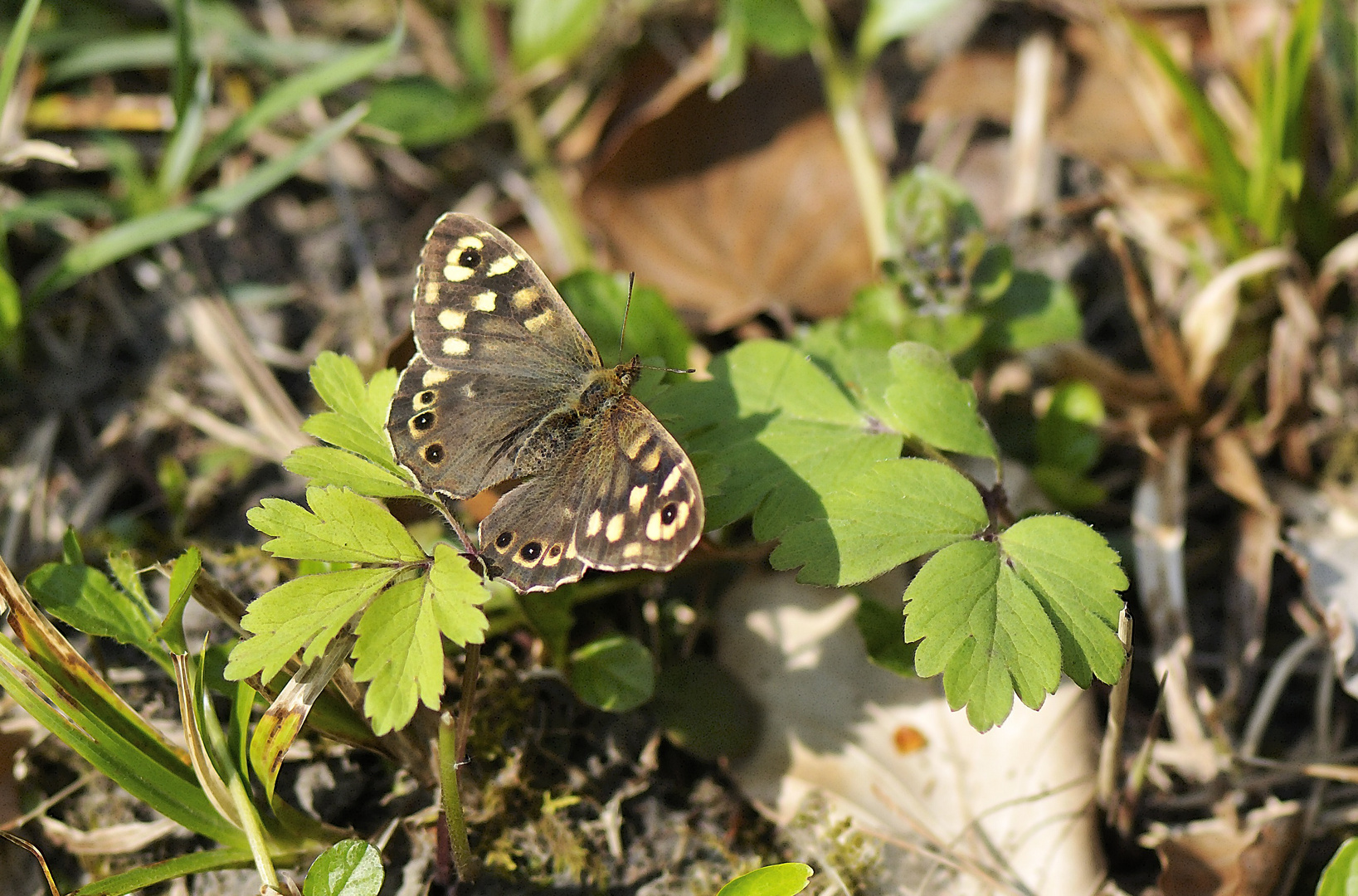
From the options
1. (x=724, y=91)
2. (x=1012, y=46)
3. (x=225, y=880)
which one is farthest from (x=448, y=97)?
(x=225, y=880)

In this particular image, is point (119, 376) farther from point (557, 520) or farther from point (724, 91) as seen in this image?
point (724, 91)

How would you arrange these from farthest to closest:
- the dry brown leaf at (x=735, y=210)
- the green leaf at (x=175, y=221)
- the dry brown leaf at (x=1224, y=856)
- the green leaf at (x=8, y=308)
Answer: the dry brown leaf at (x=735, y=210) < the green leaf at (x=175, y=221) < the green leaf at (x=8, y=308) < the dry brown leaf at (x=1224, y=856)

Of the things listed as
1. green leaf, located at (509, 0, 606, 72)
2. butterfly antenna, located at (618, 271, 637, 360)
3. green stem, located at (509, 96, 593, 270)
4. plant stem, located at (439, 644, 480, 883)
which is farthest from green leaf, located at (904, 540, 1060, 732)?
green leaf, located at (509, 0, 606, 72)

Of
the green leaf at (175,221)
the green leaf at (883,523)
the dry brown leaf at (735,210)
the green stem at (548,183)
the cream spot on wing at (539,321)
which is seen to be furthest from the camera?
the green stem at (548,183)

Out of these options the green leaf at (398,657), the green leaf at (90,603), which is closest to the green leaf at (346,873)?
the green leaf at (398,657)

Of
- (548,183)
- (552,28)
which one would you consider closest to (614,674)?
(548,183)

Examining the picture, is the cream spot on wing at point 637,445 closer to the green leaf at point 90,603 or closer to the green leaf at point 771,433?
the green leaf at point 771,433
